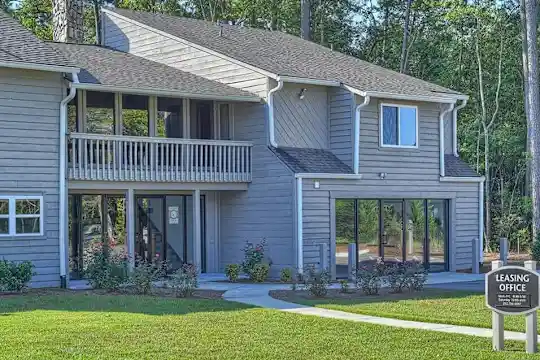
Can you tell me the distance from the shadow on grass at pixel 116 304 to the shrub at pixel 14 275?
3.26 ft

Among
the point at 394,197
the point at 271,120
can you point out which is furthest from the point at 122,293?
the point at 394,197

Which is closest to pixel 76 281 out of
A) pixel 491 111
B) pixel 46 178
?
pixel 46 178

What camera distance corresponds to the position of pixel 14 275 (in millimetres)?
17875

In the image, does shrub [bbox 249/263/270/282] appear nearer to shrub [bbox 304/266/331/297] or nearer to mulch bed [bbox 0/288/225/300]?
mulch bed [bbox 0/288/225/300]

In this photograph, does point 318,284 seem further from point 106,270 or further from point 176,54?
point 176,54

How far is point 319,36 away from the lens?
43812mm

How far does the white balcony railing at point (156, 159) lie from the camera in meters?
20.3

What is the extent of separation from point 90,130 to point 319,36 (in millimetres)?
23694

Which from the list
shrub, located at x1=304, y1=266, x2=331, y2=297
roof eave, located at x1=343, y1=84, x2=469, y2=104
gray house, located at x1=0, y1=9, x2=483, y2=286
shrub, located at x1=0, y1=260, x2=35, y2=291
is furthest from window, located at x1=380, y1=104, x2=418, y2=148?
shrub, located at x1=0, y1=260, x2=35, y2=291

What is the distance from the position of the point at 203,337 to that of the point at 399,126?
13591 mm

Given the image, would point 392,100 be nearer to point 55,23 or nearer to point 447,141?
point 447,141

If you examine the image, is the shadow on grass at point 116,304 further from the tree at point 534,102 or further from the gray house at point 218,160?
the tree at point 534,102

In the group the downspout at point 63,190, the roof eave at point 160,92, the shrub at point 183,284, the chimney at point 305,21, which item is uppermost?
the chimney at point 305,21

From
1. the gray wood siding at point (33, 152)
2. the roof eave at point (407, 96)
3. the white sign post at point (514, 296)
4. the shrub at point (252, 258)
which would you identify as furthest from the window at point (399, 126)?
the white sign post at point (514, 296)
